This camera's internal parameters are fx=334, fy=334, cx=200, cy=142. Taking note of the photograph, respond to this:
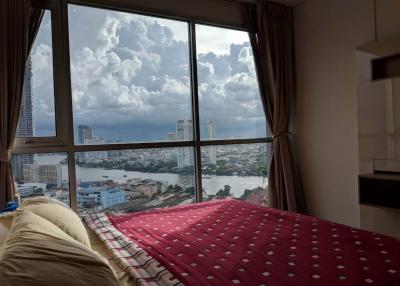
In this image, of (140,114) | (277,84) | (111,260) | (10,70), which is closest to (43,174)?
(10,70)

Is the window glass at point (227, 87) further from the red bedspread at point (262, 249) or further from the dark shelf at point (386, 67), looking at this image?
the red bedspread at point (262, 249)

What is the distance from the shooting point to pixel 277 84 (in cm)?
371

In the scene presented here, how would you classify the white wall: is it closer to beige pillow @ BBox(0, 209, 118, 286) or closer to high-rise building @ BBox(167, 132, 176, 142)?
high-rise building @ BBox(167, 132, 176, 142)

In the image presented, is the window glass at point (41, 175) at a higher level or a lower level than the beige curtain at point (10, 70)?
lower

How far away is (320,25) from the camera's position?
355cm

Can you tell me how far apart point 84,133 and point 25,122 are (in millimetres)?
480

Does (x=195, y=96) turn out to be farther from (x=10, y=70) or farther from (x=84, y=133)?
(x=10, y=70)

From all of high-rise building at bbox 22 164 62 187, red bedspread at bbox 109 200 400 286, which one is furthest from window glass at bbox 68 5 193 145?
red bedspread at bbox 109 200 400 286

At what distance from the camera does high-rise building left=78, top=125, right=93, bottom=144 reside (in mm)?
2992

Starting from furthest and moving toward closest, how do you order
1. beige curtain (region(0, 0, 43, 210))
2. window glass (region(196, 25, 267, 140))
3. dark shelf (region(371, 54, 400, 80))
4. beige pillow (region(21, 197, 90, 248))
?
window glass (region(196, 25, 267, 140)), dark shelf (region(371, 54, 400, 80)), beige curtain (region(0, 0, 43, 210)), beige pillow (region(21, 197, 90, 248))

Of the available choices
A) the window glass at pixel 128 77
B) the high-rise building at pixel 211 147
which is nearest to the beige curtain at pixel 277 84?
the high-rise building at pixel 211 147

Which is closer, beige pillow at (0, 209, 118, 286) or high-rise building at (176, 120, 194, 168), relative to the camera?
beige pillow at (0, 209, 118, 286)

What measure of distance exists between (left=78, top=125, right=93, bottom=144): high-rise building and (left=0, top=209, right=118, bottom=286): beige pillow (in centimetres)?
191

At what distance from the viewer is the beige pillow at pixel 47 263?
86 cm
